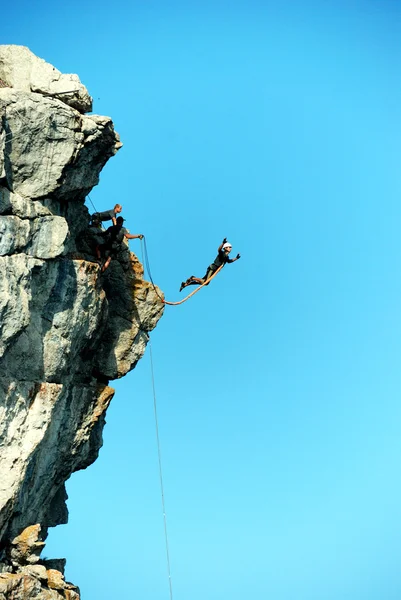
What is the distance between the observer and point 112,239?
41281 mm

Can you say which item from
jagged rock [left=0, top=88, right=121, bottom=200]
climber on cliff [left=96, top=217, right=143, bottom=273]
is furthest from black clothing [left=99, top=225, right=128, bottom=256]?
jagged rock [left=0, top=88, right=121, bottom=200]

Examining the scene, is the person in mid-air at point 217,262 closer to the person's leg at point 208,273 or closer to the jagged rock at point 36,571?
the person's leg at point 208,273

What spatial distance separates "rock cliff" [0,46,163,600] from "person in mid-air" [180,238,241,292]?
5324 millimetres

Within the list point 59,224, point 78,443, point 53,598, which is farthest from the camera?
point 78,443

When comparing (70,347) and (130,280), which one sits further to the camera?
(130,280)

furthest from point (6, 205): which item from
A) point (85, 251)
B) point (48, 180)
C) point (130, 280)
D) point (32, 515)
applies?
point (32, 515)

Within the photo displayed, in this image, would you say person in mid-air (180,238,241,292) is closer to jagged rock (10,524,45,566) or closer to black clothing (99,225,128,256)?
black clothing (99,225,128,256)

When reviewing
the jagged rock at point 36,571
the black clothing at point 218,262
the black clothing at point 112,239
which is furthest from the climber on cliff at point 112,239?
the jagged rock at point 36,571

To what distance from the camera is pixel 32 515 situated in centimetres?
3894

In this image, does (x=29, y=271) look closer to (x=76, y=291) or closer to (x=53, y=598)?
(x=76, y=291)

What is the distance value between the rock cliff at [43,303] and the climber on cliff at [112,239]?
0.63m

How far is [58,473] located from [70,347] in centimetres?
538

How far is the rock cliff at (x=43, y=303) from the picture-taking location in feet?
119

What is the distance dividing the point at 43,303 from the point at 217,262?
1008cm
